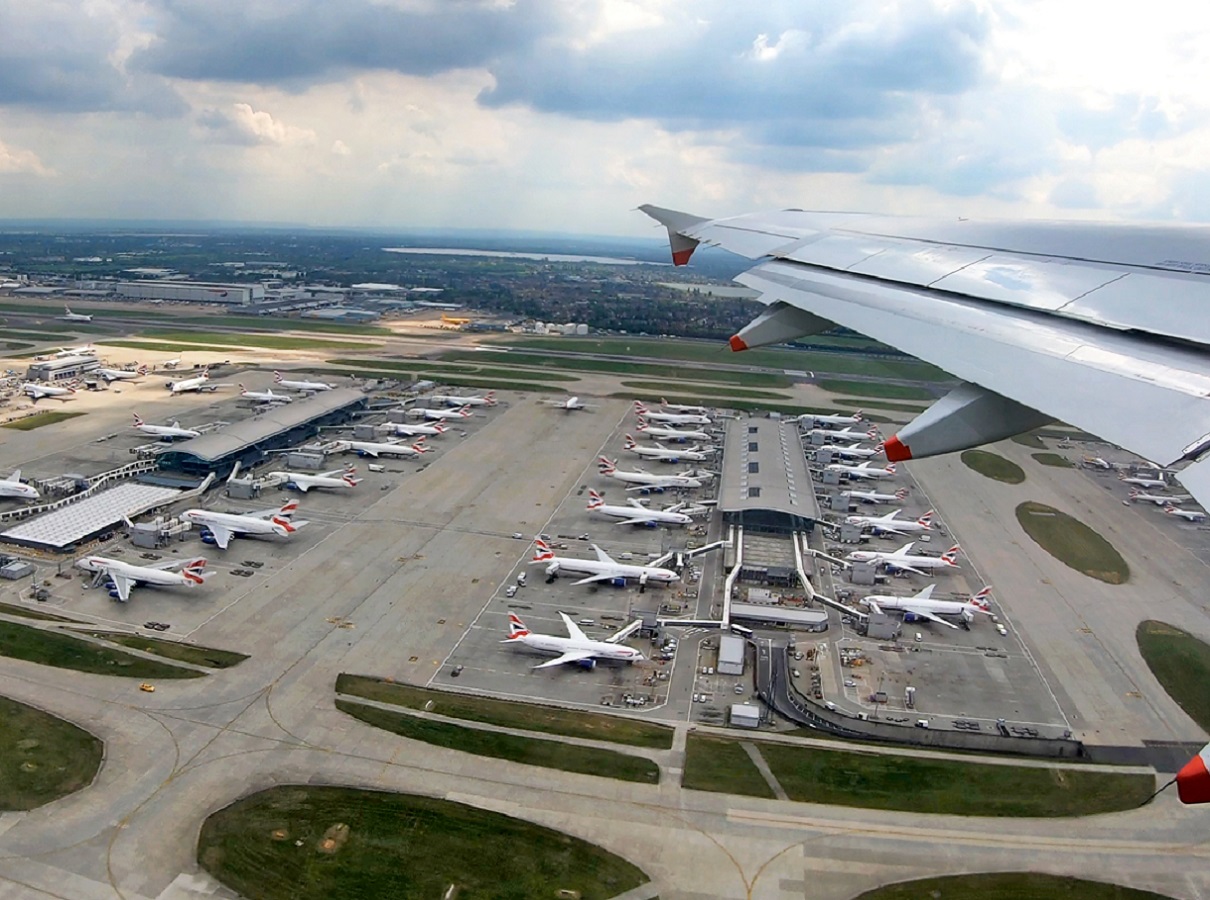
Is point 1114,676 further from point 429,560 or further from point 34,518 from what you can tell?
point 34,518

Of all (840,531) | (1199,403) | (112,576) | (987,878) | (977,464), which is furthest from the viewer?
(977,464)

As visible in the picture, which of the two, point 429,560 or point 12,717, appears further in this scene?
point 429,560

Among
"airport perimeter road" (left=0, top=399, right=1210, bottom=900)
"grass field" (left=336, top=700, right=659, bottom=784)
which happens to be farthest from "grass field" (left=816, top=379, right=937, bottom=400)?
"grass field" (left=336, top=700, right=659, bottom=784)

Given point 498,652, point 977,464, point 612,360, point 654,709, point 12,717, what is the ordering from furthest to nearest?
point 612,360 → point 977,464 → point 498,652 → point 654,709 → point 12,717

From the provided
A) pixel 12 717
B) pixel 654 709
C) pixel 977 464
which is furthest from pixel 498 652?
pixel 977 464

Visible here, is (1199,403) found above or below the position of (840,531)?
above

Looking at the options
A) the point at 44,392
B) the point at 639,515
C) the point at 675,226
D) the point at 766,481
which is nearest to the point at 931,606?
the point at 766,481

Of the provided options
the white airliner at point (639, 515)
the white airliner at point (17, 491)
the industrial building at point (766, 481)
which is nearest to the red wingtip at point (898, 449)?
the industrial building at point (766, 481)

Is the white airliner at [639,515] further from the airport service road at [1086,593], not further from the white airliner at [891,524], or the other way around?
the airport service road at [1086,593]

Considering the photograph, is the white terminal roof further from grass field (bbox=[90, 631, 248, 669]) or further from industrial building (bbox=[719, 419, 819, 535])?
industrial building (bbox=[719, 419, 819, 535])
